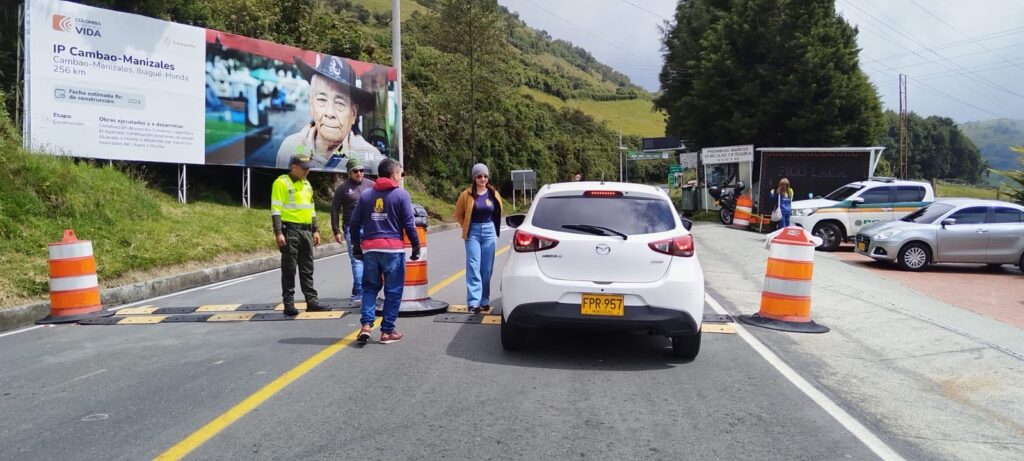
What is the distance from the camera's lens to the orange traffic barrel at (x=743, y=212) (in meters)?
25.6

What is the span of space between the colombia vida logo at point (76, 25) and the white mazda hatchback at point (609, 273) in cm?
1377

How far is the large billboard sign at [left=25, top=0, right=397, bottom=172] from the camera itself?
15.2 m

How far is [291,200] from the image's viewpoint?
8.50 metres

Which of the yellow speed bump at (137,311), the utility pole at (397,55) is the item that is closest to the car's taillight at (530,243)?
the yellow speed bump at (137,311)

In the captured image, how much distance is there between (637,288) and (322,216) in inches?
721

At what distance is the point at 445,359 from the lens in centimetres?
652

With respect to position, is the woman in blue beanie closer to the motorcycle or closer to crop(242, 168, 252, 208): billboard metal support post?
crop(242, 168, 252, 208): billboard metal support post

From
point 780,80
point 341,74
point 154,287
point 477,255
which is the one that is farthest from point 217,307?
point 780,80

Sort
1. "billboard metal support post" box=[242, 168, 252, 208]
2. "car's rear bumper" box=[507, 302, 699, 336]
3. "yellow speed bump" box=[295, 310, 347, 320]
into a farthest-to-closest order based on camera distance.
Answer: "billboard metal support post" box=[242, 168, 252, 208], "yellow speed bump" box=[295, 310, 347, 320], "car's rear bumper" box=[507, 302, 699, 336]

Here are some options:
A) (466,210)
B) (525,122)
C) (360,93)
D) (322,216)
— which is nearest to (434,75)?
(525,122)

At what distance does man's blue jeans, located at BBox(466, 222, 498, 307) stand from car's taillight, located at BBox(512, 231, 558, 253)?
2108 millimetres

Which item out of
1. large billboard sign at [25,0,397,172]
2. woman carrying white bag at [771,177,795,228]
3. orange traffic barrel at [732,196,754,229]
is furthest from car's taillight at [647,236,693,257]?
orange traffic barrel at [732,196,754,229]

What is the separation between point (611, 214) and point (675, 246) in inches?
25.5

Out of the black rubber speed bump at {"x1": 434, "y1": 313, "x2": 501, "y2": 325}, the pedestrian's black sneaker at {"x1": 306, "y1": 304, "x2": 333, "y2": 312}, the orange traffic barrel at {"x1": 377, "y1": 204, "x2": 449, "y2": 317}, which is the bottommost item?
the black rubber speed bump at {"x1": 434, "y1": 313, "x2": 501, "y2": 325}
